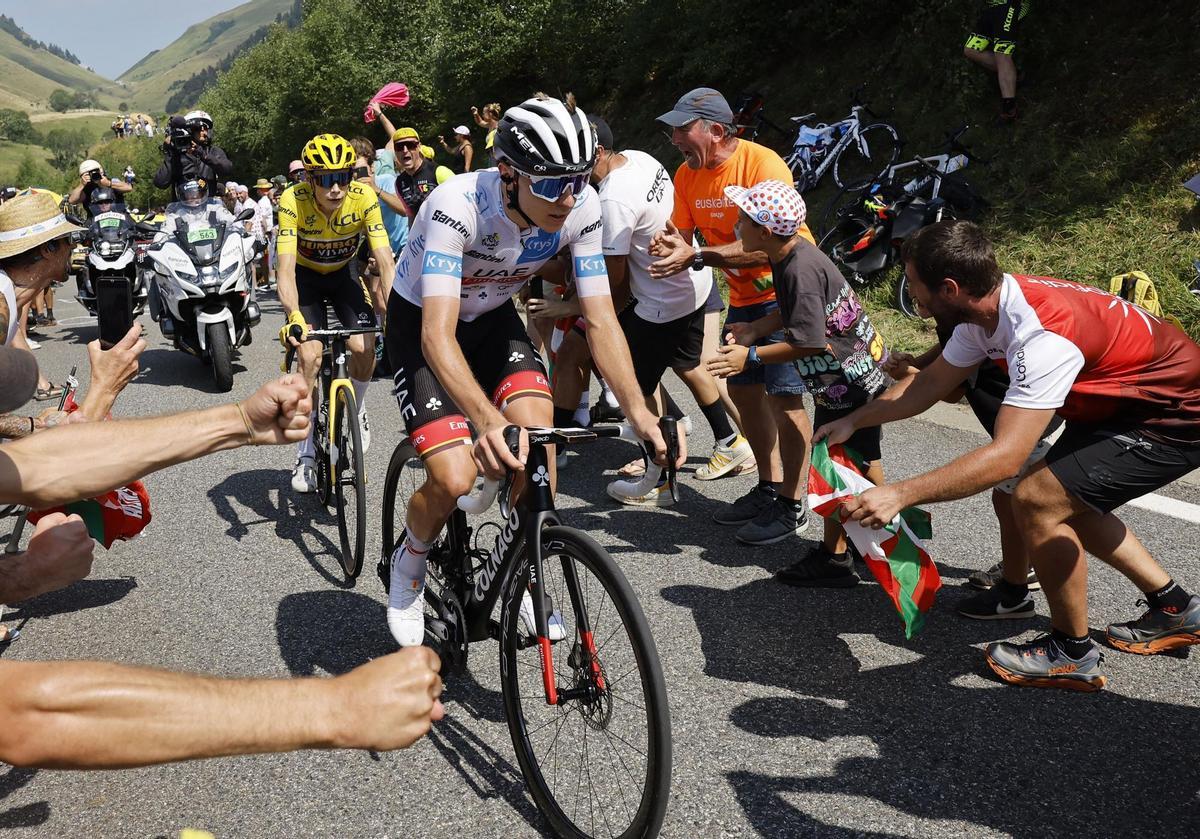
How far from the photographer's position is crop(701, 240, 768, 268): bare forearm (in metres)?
5.23

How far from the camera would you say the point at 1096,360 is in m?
3.44

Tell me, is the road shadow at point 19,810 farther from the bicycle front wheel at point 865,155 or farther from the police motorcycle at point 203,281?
the bicycle front wheel at point 865,155

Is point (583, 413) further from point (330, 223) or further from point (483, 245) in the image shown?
point (483, 245)

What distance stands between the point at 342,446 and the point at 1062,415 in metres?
3.50

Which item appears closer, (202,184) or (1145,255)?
(1145,255)

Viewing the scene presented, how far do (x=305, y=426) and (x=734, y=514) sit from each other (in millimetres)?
3492

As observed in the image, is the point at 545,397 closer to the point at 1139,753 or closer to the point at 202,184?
the point at 1139,753

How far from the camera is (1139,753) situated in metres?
3.23

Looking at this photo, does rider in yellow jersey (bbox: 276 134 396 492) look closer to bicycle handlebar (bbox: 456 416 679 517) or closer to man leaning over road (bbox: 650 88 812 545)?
man leaning over road (bbox: 650 88 812 545)

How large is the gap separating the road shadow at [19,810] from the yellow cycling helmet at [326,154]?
4.19 m

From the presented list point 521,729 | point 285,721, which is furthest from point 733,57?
point 285,721

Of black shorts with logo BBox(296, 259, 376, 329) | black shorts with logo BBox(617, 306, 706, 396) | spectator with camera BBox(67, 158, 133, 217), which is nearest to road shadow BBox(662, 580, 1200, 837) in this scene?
black shorts with logo BBox(617, 306, 706, 396)

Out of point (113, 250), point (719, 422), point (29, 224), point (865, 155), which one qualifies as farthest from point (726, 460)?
point (113, 250)

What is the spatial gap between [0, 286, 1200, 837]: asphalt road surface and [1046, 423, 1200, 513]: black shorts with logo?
76 centimetres
